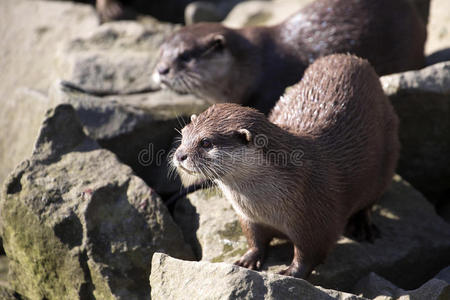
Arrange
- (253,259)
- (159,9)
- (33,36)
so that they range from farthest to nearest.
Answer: (159,9) < (33,36) < (253,259)

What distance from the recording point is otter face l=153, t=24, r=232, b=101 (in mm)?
4535

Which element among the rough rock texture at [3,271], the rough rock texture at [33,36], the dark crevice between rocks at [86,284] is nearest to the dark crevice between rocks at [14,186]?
the dark crevice between rocks at [86,284]

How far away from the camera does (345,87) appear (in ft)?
10.6

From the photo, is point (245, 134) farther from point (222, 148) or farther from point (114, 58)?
point (114, 58)

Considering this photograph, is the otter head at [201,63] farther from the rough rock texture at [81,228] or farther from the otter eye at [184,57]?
the rough rock texture at [81,228]

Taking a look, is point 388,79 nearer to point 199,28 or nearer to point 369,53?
point 369,53

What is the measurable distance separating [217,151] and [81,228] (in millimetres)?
918

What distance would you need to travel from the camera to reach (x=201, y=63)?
456cm

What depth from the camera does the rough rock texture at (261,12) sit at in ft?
21.0

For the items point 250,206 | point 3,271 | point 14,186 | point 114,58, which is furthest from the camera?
point 114,58

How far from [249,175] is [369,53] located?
204 cm

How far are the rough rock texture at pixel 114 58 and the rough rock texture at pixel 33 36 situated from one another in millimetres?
362

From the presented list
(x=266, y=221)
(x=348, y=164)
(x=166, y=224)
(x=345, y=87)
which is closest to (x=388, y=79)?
(x=345, y=87)

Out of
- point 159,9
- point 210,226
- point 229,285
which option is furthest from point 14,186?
point 159,9
